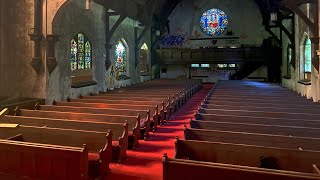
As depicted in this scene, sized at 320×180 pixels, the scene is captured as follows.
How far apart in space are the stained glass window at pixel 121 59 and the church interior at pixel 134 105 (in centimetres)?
7

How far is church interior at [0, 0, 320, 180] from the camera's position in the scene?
376cm

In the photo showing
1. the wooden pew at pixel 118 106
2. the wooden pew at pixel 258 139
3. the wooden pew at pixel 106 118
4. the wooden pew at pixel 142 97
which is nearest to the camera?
the wooden pew at pixel 258 139

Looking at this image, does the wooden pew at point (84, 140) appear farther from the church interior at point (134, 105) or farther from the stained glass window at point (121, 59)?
the stained glass window at point (121, 59)

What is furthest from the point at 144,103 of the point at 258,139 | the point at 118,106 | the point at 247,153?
the point at 247,153

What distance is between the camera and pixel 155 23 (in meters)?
21.9

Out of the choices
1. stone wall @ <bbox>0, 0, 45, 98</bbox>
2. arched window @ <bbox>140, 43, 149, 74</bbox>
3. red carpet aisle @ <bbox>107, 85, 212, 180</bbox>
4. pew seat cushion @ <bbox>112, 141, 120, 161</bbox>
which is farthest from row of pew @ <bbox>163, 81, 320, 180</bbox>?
arched window @ <bbox>140, 43, 149, 74</bbox>

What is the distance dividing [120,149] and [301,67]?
37.4 ft

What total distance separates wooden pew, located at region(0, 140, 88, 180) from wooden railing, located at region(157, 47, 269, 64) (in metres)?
19.2

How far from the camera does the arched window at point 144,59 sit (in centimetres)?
2077

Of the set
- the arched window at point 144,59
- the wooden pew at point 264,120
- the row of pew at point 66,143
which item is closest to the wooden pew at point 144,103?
the row of pew at point 66,143

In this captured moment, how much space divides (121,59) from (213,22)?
1068 centimetres

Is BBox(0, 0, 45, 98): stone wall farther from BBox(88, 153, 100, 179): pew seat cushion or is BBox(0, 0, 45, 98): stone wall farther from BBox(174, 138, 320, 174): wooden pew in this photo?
BBox(174, 138, 320, 174): wooden pew

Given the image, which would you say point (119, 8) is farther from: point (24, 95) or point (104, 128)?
point (104, 128)

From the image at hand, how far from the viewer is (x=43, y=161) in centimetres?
384
